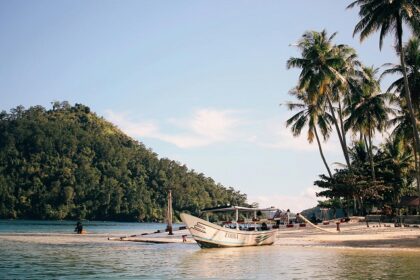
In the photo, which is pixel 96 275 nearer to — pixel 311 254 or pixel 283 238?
pixel 311 254

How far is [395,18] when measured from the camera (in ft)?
123

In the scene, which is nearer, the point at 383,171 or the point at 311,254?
the point at 311,254

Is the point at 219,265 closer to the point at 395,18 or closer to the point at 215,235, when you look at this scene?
the point at 215,235

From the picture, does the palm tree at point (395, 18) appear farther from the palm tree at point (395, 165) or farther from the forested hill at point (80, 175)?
the forested hill at point (80, 175)

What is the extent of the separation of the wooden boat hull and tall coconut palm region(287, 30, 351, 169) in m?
23.2

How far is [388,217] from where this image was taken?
2010 inches

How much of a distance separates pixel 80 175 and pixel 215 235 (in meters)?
126

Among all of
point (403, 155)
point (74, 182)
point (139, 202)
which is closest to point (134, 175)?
point (139, 202)

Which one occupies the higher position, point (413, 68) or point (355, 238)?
point (413, 68)

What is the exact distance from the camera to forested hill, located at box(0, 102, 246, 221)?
144 meters

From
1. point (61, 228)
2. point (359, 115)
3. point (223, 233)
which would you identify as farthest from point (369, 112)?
point (61, 228)

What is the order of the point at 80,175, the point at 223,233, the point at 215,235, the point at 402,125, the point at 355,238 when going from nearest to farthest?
the point at 215,235
the point at 223,233
the point at 355,238
the point at 402,125
the point at 80,175

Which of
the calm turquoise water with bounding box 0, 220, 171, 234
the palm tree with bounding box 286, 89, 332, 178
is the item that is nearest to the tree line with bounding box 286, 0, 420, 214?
the palm tree with bounding box 286, 89, 332, 178

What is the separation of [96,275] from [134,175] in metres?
154
